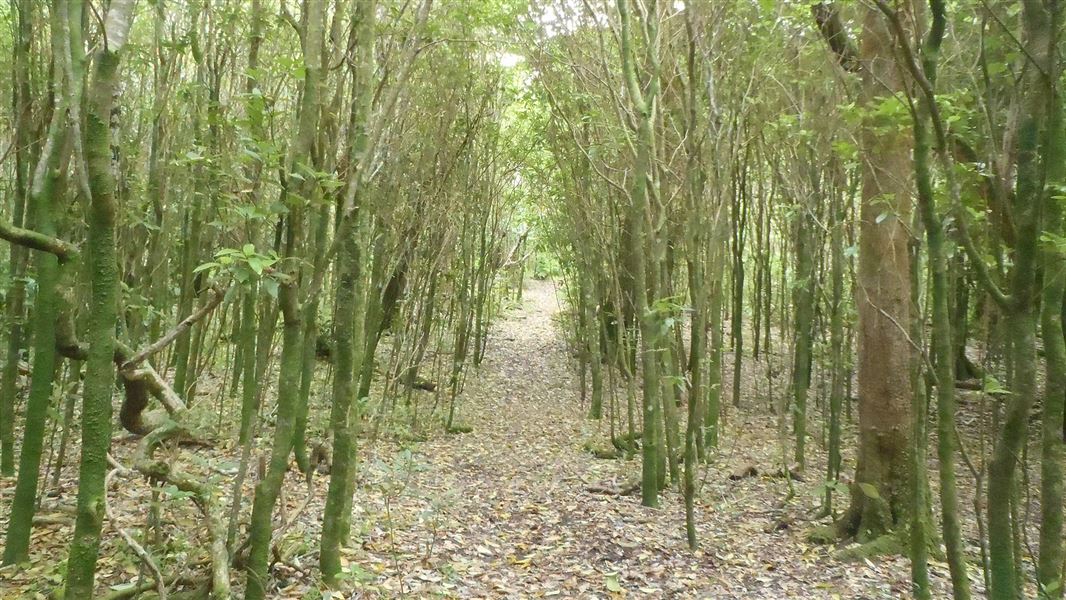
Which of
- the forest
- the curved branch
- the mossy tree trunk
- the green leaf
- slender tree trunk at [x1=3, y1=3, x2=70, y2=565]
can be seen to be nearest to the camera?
the mossy tree trunk

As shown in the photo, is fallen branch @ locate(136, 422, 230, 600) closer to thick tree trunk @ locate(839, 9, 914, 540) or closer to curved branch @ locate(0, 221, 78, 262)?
curved branch @ locate(0, 221, 78, 262)

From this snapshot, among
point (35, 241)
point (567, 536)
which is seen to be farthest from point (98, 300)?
point (567, 536)

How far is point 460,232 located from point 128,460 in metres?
6.08

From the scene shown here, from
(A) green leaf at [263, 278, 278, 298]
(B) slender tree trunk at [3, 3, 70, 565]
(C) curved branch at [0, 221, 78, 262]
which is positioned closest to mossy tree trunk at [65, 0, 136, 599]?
(C) curved branch at [0, 221, 78, 262]

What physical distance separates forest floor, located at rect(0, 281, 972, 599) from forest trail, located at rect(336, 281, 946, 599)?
15mm

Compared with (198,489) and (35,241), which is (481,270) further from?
(35,241)

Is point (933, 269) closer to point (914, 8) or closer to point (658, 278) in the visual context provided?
point (914, 8)

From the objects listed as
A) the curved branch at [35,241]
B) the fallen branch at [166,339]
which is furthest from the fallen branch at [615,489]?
the curved branch at [35,241]

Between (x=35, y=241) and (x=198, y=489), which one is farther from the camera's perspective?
(x=198, y=489)

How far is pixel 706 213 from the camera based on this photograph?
272 inches

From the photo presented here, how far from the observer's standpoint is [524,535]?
5422 mm

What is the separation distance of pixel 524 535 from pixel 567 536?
352 mm

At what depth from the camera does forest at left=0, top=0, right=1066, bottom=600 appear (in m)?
2.78

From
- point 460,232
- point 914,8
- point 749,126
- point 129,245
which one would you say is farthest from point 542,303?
point 914,8
